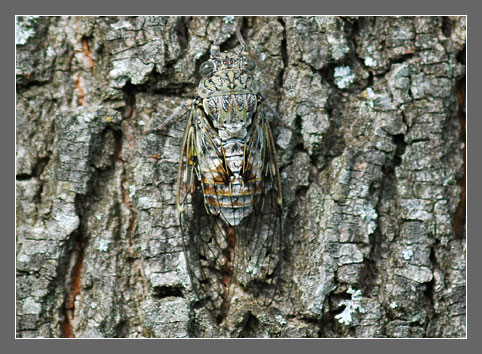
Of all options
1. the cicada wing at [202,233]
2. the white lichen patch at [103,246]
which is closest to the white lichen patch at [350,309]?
the cicada wing at [202,233]

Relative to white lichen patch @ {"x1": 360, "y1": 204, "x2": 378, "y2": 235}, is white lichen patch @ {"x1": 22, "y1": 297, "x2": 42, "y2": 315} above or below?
below

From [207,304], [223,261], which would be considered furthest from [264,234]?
[207,304]

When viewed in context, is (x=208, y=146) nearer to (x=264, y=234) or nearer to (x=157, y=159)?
(x=157, y=159)

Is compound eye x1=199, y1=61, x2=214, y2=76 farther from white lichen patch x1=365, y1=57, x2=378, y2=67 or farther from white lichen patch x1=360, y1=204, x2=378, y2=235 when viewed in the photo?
white lichen patch x1=360, y1=204, x2=378, y2=235

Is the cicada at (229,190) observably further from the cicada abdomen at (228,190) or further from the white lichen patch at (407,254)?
the white lichen patch at (407,254)

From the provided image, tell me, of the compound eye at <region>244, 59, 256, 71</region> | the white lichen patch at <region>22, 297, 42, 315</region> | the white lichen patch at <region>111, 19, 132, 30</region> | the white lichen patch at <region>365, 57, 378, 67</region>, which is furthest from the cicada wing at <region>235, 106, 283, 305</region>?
the white lichen patch at <region>22, 297, 42, 315</region>

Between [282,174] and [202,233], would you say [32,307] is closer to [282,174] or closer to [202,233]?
[202,233]

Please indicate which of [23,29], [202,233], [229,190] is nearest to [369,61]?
[229,190]
